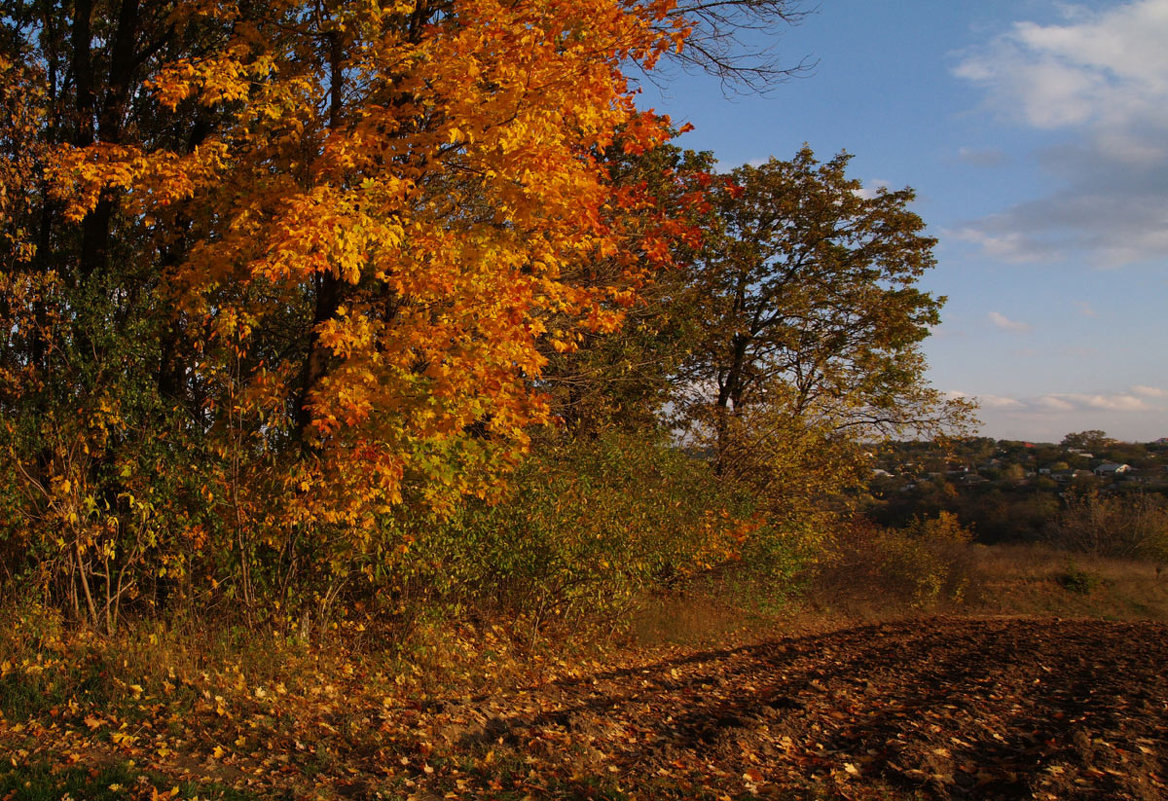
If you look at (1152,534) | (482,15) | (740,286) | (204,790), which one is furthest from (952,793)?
(1152,534)

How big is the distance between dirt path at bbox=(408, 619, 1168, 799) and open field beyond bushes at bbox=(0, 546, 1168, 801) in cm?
3

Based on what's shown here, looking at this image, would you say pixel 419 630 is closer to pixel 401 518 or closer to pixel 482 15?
pixel 401 518

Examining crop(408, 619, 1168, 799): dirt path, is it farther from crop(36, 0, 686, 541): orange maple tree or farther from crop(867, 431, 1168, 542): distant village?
crop(867, 431, 1168, 542): distant village

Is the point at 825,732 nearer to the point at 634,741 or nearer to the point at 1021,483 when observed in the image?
the point at 634,741

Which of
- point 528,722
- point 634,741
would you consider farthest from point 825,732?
point 528,722

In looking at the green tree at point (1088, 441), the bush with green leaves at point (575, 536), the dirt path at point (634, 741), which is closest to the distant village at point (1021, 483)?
the green tree at point (1088, 441)

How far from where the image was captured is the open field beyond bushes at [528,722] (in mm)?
5020

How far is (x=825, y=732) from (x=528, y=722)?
2.37 metres

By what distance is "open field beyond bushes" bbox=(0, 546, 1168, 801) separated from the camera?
502 cm

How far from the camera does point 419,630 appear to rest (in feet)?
26.6

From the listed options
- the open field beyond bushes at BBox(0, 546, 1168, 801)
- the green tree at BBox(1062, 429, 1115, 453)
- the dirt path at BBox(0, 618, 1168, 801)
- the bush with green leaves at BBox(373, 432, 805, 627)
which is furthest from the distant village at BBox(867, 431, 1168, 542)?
the dirt path at BBox(0, 618, 1168, 801)

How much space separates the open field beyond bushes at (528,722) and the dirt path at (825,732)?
0.03 meters

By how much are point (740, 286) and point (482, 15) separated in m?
13.4

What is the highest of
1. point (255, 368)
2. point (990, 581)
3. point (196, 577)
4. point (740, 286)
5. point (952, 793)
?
point (740, 286)
